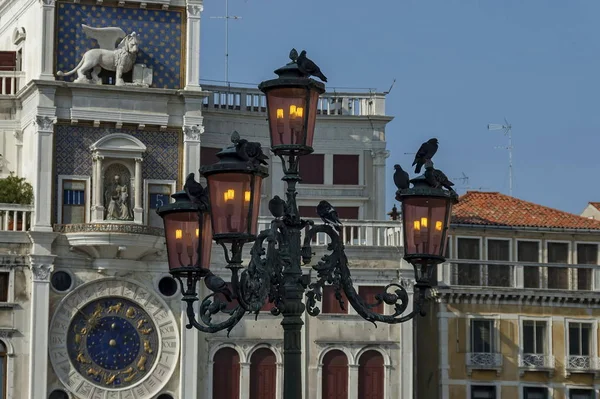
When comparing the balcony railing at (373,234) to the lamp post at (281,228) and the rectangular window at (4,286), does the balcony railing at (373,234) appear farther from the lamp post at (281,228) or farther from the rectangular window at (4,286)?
the lamp post at (281,228)

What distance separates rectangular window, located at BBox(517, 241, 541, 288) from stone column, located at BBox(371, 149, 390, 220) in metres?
4.49

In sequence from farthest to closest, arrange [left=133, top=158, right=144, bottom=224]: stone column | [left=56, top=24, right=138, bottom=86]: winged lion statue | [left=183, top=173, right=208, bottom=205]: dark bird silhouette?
[left=56, top=24, right=138, bottom=86]: winged lion statue → [left=133, top=158, right=144, bottom=224]: stone column → [left=183, top=173, right=208, bottom=205]: dark bird silhouette

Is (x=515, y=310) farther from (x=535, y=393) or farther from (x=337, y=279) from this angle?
(x=337, y=279)

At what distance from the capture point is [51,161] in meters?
53.5

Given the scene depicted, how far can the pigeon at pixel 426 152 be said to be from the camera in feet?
78.3

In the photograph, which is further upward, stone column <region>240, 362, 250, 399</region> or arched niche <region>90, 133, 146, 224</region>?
arched niche <region>90, 133, 146, 224</region>

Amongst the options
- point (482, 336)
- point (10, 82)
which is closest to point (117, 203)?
point (10, 82)

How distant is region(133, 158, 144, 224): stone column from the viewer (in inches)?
2116

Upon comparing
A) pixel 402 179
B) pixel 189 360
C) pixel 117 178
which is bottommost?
pixel 189 360

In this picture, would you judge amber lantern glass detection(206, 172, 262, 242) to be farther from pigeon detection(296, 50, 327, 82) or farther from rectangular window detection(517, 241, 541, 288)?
rectangular window detection(517, 241, 541, 288)

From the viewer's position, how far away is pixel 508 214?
196 feet

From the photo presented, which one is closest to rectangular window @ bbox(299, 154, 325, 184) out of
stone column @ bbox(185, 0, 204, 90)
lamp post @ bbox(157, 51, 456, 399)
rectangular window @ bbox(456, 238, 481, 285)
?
rectangular window @ bbox(456, 238, 481, 285)

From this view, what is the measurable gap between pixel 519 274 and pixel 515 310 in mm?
1192

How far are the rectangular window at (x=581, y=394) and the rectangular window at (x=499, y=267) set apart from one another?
12.8ft
